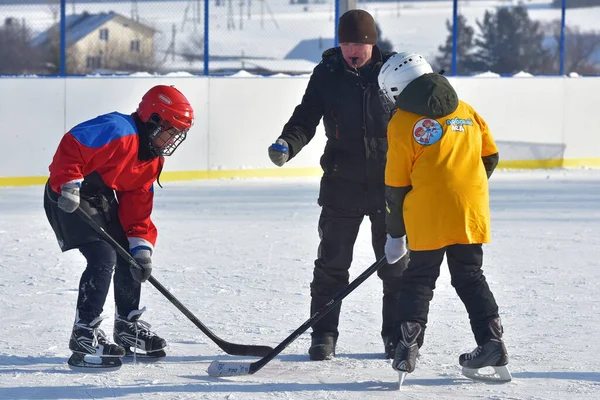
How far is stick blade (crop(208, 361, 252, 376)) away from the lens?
3869 millimetres

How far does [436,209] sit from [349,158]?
673mm

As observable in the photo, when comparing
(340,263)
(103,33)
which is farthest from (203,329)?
(103,33)

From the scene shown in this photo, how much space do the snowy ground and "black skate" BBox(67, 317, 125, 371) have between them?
0.22 feet

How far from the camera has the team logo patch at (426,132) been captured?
365cm

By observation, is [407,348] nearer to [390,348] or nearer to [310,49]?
[390,348]

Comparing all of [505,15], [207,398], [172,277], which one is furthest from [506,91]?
[207,398]

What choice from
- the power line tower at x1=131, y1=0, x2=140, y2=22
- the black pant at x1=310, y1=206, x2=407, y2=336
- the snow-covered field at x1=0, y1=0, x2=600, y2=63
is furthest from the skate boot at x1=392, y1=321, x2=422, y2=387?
the power line tower at x1=131, y1=0, x2=140, y2=22

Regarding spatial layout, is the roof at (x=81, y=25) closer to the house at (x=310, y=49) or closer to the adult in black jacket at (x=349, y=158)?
the house at (x=310, y=49)

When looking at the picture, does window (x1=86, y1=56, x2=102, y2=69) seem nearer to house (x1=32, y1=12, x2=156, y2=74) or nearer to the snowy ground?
house (x1=32, y1=12, x2=156, y2=74)

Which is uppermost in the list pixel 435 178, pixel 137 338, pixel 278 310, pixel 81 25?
pixel 81 25

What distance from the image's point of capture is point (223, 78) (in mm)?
10539

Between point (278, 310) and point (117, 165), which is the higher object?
point (117, 165)

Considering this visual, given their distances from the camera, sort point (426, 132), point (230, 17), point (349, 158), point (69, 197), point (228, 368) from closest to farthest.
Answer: point (426, 132) → point (69, 197) → point (228, 368) → point (349, 158) → point (230, 17)

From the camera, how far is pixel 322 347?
414cm
